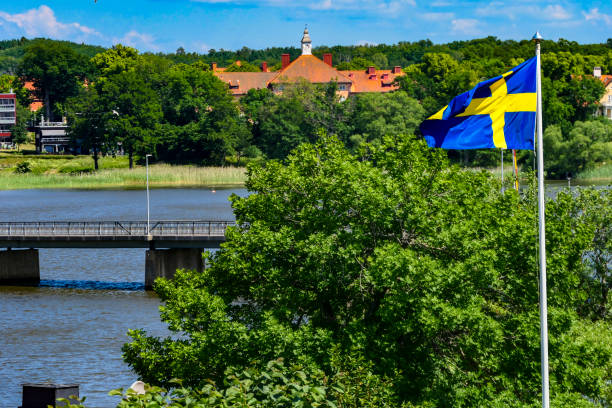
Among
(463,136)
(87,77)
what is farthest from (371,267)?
(87,77)

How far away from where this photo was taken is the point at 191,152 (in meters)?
138

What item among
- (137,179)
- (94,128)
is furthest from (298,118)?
(94,128)

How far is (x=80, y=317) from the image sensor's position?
47.9 m

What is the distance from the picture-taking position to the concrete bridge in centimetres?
5525

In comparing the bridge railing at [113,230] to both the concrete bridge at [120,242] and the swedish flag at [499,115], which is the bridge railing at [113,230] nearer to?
the concrete bridge at [120,242]

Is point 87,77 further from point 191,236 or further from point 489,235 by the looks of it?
point 489,235

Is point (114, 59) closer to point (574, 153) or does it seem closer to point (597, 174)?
point (574, 153)

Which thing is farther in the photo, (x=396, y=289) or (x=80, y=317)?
(x=80, y=317)

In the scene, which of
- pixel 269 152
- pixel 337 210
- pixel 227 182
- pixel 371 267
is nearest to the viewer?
pixel 371 267

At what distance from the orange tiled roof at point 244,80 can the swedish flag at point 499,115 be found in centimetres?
17396

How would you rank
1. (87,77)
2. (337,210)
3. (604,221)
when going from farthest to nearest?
(87,77) → (604,221) → (337,210)

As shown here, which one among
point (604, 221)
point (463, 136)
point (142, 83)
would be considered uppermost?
point (142, 83)

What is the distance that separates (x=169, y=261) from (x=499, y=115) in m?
40.3

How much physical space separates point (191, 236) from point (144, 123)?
84271 mm
